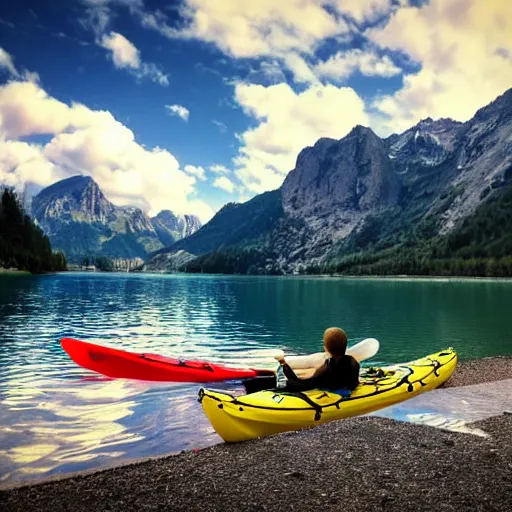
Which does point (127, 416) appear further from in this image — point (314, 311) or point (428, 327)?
point (314, 311)

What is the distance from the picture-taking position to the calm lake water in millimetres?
14094

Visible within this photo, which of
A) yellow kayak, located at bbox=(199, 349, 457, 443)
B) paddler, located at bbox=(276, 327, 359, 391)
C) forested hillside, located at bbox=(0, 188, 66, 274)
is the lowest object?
yellow kayak, located at bbox=(199, 349, 457, 443)

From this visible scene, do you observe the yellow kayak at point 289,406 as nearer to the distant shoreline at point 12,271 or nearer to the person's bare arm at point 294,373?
the person's bare arm at point 294,373

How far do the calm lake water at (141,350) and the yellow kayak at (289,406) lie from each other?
201cm

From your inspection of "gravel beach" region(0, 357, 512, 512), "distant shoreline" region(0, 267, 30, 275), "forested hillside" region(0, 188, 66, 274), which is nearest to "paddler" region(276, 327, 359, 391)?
"gravel beach" region(0, 357, 512, 512)

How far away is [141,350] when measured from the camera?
107ft

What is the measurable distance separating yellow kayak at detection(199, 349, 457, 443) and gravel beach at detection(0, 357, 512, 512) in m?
0.48

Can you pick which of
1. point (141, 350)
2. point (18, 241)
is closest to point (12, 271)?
point (18, 241)

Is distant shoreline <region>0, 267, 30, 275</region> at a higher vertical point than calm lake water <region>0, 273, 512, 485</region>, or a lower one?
higher

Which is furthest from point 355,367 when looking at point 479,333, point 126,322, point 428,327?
point 126,322

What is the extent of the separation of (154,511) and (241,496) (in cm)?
156

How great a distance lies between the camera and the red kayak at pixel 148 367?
73.7 ft

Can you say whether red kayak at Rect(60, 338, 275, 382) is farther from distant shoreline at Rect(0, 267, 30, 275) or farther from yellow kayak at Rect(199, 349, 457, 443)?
distant shoreline at Rect(0, 267, 30, 275)

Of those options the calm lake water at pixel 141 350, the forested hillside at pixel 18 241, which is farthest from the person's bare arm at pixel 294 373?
the forested hillside at pixel 18 241
